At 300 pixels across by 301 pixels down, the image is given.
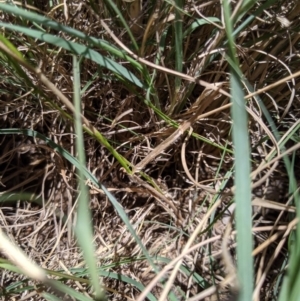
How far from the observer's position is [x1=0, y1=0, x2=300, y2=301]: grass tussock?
71cm

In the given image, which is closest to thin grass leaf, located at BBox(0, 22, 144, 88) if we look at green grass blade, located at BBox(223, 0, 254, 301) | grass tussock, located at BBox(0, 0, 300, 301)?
grass tussock, located at BBox(0, 0, 300, 301)

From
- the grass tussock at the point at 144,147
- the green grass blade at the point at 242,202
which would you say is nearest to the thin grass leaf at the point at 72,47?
the grass tussock at the point at 144,147

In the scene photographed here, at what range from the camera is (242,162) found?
47 centimetres

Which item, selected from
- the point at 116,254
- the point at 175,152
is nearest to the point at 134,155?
the point at 175,152

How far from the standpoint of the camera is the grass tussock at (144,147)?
27.9 inches

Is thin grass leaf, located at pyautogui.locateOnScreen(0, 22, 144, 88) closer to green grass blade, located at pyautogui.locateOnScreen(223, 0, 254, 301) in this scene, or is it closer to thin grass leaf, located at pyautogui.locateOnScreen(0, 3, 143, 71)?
thin grass leaf, located at pyautogui.locateOnScreen(0, 3, 143, 71)

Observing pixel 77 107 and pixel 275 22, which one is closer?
pixel 77 107

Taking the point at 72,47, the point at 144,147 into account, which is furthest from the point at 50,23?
the point at 144,147

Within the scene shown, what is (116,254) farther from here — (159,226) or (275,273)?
(275,273)

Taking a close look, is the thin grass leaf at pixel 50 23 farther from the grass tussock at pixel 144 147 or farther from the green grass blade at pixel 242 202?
the green grass blade at pixel 242 202

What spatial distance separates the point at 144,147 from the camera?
0.79m

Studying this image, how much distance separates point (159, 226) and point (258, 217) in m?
0.18

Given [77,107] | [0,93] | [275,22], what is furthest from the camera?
[0,93]

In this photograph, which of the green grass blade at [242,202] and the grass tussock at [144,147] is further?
the grass tussock at [144,147]
